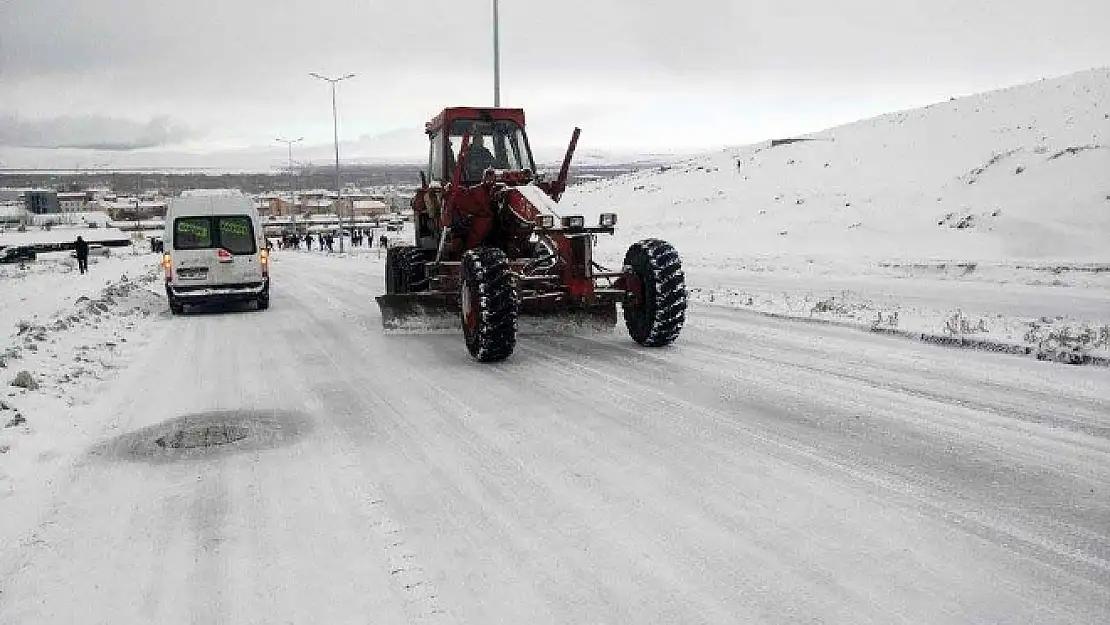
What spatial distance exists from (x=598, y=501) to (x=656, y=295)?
4518mm

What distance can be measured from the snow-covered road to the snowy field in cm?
2

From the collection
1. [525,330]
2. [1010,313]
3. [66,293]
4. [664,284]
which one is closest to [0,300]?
[66,293]

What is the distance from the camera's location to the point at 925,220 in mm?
27391

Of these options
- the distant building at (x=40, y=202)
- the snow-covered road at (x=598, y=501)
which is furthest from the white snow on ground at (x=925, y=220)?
the distant building at (x=40, y=202)

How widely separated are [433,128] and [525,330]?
3.96m

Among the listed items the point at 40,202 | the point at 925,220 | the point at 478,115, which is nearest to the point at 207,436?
the point at 478,115

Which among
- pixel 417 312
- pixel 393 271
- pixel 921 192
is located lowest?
pixel 417 312

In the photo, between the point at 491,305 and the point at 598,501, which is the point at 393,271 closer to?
the point at 491,305

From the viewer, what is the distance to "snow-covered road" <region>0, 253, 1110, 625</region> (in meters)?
3.34

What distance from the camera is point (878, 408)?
20.2 feet

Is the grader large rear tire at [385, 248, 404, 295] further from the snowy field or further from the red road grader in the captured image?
the snowy field

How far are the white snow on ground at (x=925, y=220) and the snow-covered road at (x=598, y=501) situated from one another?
3223 millimetres

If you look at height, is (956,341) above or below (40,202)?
below

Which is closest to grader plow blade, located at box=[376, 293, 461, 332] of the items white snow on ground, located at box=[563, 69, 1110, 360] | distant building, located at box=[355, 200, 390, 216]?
white snow on ground, located at box=[563, 69, 1110, 360]
